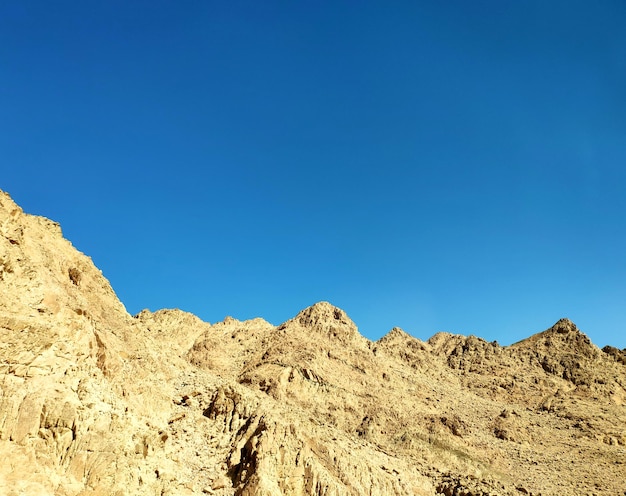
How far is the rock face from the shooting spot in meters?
26.5

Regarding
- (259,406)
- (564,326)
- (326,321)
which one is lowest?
(259,406)

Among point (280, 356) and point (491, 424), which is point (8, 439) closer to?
point (280, 356)

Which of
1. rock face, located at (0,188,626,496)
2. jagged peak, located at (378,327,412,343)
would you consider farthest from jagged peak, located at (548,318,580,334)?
jagged peak, located at (378,327,412,343)

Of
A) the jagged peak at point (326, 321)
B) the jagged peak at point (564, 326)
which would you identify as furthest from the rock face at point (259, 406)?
the jagged peak at point (564, 326)

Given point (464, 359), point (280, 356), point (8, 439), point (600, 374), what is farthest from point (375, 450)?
point (600, 374)

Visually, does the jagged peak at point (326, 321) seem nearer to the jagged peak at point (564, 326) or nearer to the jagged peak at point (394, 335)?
the jagged peak at point (394, 335)

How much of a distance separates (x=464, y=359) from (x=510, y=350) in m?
12.9

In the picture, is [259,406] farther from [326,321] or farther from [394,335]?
[394,335]

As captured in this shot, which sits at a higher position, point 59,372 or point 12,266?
point 12,266

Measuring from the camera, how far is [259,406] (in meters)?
44.6

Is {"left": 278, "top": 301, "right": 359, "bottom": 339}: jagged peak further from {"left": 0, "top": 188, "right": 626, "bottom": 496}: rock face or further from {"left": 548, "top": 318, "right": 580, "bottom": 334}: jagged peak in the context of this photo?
{"left": 548, "top": 318, "right": 580, "bottom": 334}: jagged peak

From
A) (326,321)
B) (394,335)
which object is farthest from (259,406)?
(394,335)

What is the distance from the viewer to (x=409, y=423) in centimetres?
6775

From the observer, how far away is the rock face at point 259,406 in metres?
26.5
